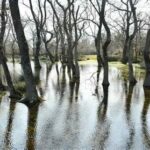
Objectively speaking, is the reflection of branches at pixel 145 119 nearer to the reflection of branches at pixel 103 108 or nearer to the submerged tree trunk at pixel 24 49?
the reflection of branches at pixel 103 108

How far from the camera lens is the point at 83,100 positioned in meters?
21.2

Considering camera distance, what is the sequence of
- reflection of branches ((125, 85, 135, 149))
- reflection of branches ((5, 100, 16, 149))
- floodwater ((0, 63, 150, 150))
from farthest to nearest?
reflection of branches ((125, 85, 135, 149)) < floodwater ((0, 63, 150, 150)) < reflection of branches ((5, 100, 16, 149))

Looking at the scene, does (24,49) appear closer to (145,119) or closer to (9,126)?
(9,126)

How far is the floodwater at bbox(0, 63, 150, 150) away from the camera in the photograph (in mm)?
12219

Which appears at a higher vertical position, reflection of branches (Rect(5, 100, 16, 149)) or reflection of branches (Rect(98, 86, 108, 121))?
reflection of branches (Rect(5, 100, 16, 149))

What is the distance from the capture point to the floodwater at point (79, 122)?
1222cm

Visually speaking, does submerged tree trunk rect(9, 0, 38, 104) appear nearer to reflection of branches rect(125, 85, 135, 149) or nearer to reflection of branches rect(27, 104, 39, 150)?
reflection of branches rect(27, 104, 39, 150)

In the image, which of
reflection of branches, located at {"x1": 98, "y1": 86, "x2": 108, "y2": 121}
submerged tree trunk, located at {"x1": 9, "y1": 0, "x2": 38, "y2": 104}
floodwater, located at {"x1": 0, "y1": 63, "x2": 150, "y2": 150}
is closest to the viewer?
floodwater, located at {"x1": 0, "y1": 63, "x2": 150, "y2": 150}

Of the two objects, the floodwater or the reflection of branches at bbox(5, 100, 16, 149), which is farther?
the floodwater

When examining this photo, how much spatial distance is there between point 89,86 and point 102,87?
134 centimetres

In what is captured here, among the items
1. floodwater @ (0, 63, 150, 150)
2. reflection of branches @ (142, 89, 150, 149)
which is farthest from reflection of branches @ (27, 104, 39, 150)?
reflection of branches @ (142, 89, 150, 149)

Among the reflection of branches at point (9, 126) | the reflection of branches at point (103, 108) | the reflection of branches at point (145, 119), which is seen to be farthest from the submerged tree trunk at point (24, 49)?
the reflection of branches at point (145, 119)

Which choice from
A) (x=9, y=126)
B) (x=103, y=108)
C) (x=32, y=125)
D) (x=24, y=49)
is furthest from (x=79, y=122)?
(x=24, y=49)

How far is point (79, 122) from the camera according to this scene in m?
15.4
